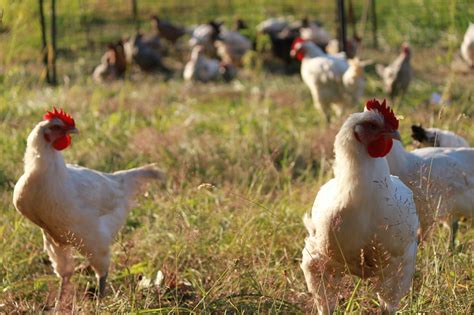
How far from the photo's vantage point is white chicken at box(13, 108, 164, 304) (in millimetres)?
4301

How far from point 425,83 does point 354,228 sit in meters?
8.19

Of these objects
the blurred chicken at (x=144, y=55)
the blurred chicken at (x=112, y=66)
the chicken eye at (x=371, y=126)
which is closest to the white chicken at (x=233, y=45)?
the blurred chicken at (x=144, y=55)

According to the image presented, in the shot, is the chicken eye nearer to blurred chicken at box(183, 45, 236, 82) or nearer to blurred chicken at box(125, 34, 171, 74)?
blurred chicken at box(183, 45, 236, 82)

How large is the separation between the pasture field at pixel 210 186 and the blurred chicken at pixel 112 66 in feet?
1.42

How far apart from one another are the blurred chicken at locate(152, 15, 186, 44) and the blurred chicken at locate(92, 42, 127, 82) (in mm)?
1773

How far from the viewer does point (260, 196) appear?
5707mm

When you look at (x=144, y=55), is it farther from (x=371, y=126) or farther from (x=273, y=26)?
(x=371, y=126)

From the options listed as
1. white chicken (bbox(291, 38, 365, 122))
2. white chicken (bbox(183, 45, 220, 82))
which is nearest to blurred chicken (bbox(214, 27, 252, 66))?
white chicken (bbox(183, 45, 220, 82))

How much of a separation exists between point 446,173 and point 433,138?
30.0 inches

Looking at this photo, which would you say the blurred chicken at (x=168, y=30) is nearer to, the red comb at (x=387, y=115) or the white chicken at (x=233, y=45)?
the white chicken at (x=233, y=45)

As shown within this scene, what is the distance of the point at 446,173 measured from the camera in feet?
16.0

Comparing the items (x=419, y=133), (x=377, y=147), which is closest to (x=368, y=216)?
(x=377, y=147)

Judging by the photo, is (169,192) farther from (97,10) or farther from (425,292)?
(97,10)

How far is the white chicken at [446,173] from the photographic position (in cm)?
472
